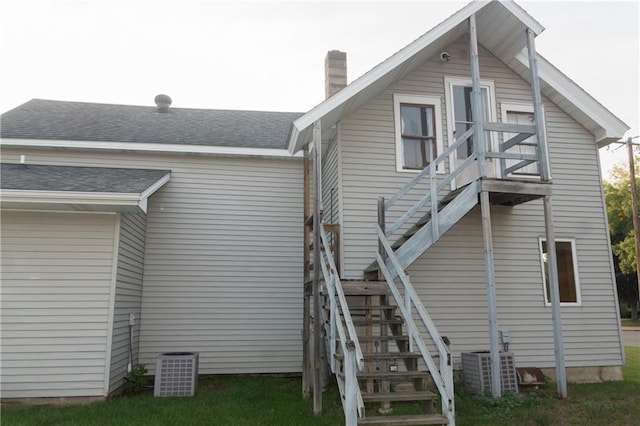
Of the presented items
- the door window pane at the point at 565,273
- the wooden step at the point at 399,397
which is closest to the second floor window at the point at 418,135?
the door window pane at the point at 565,273

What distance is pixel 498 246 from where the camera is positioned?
8859 mm

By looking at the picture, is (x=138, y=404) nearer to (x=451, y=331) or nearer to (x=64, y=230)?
(x=64, y=230)

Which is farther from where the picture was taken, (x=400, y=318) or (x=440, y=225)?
(x=440, y=225)

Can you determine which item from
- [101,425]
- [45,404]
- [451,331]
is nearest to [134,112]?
[45,404]

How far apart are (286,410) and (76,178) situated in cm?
541

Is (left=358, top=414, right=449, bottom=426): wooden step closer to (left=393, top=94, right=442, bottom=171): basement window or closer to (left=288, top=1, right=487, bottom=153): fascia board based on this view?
(left=288, top=1, right=487, bottom=153): fascia board

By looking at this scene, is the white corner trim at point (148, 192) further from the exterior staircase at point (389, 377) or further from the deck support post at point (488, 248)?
the deck support post at point (488, 248)

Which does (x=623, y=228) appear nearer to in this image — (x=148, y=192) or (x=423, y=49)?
(x=423, y=49)

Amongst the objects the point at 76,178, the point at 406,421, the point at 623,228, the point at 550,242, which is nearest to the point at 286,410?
the point at 406,421

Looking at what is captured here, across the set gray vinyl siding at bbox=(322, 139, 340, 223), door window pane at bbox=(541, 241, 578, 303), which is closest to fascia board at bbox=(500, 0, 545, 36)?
gray vinyl siding at bbox=(322, 139, 340, 223)

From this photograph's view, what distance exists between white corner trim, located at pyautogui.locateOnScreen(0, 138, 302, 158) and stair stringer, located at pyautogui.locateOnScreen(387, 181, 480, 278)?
11.7 ft

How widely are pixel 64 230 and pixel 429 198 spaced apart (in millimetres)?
6069

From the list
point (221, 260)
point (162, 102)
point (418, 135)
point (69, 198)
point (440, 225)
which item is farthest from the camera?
point (162, 102)

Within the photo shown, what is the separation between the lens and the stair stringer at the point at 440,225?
7246 millimetres
